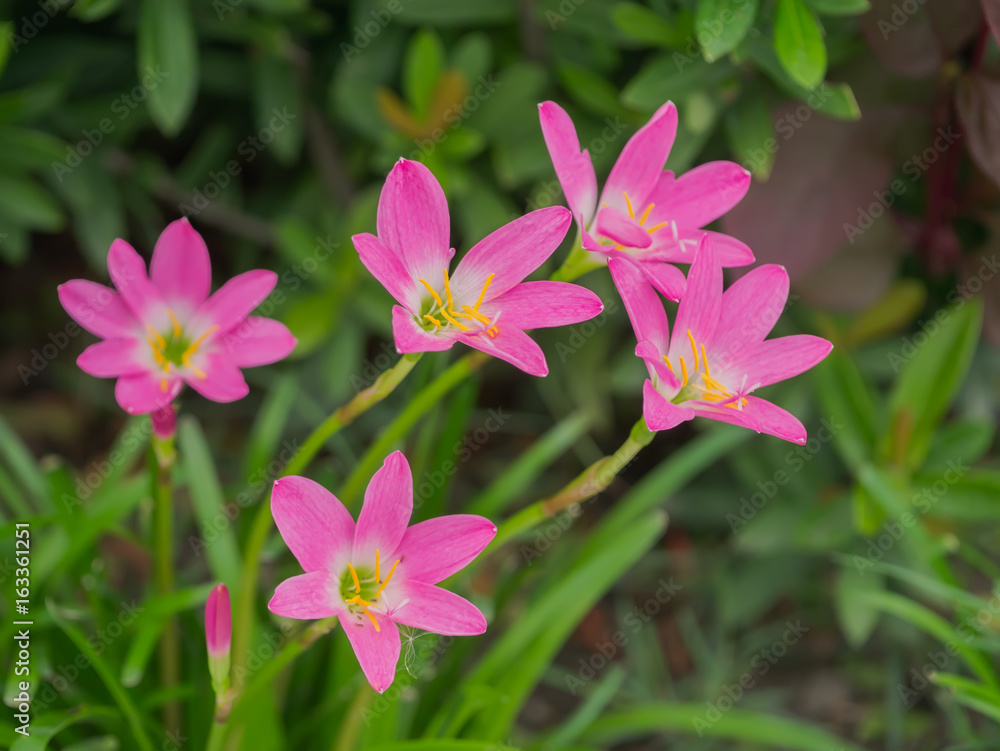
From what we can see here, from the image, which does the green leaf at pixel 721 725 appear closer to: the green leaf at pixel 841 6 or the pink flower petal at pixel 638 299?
the pink flower petal at pixel 638 299

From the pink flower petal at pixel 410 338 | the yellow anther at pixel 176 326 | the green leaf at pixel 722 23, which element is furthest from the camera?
the green leaf at pixel 722 23

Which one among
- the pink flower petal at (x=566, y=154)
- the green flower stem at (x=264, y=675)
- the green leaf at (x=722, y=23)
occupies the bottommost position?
the green flower stem at (x=264, y=675)

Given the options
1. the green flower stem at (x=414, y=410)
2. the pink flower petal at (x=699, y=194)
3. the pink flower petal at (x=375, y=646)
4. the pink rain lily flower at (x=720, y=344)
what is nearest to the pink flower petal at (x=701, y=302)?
the pink rain lily flower at (x=720, y=344)

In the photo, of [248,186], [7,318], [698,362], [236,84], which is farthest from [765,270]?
[7,318]

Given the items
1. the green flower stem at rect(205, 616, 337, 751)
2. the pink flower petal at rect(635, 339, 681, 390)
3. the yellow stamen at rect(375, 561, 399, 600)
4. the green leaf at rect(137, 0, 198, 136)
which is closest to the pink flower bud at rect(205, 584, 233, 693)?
the green flower stem at rect(205, 616, 337, 751)

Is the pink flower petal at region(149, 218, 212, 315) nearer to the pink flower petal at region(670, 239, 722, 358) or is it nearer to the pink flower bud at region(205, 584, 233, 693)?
the pink flower bud at region(205, 584, 233, 693)
